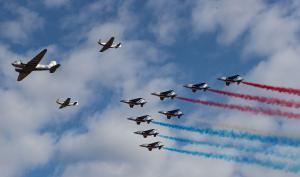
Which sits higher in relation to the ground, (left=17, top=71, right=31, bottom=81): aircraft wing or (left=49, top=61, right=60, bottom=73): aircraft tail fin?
(left=49, top=61, right=60, bottom=73): aircraft tail fin

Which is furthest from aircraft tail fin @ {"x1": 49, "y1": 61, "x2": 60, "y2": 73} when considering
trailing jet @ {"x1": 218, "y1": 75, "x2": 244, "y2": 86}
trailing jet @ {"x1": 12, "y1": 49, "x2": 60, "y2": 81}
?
trailing jet @ {"x1": 218, "y1": 75, "x2": 244, "y2": 86}

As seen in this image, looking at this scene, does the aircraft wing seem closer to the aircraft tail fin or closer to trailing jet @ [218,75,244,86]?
the aircraft tail fin

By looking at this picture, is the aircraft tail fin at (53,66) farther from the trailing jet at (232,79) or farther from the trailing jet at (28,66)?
the trailing jet at (232,79)

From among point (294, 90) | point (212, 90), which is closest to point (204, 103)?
point (212, 90)

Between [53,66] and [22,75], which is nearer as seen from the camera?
[22,75]

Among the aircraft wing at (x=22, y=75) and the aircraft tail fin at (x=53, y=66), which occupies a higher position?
the aircraft tail fin at (x=53, y=66)

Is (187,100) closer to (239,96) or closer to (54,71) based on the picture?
(239,96)

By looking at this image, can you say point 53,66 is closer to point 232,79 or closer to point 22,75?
point 22,75

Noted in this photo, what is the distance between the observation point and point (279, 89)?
17888 centimetres

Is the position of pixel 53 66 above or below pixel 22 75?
above

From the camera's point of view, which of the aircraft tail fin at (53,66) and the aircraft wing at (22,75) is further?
the aircraft tail fin at (53,66)

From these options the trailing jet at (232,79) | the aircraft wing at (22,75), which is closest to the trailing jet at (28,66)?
the aircraft wing at (22,75)

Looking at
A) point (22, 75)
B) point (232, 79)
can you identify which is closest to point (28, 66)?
point (22, 75)

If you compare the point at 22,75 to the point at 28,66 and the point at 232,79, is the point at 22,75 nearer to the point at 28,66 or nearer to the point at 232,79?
the point at 28,66
